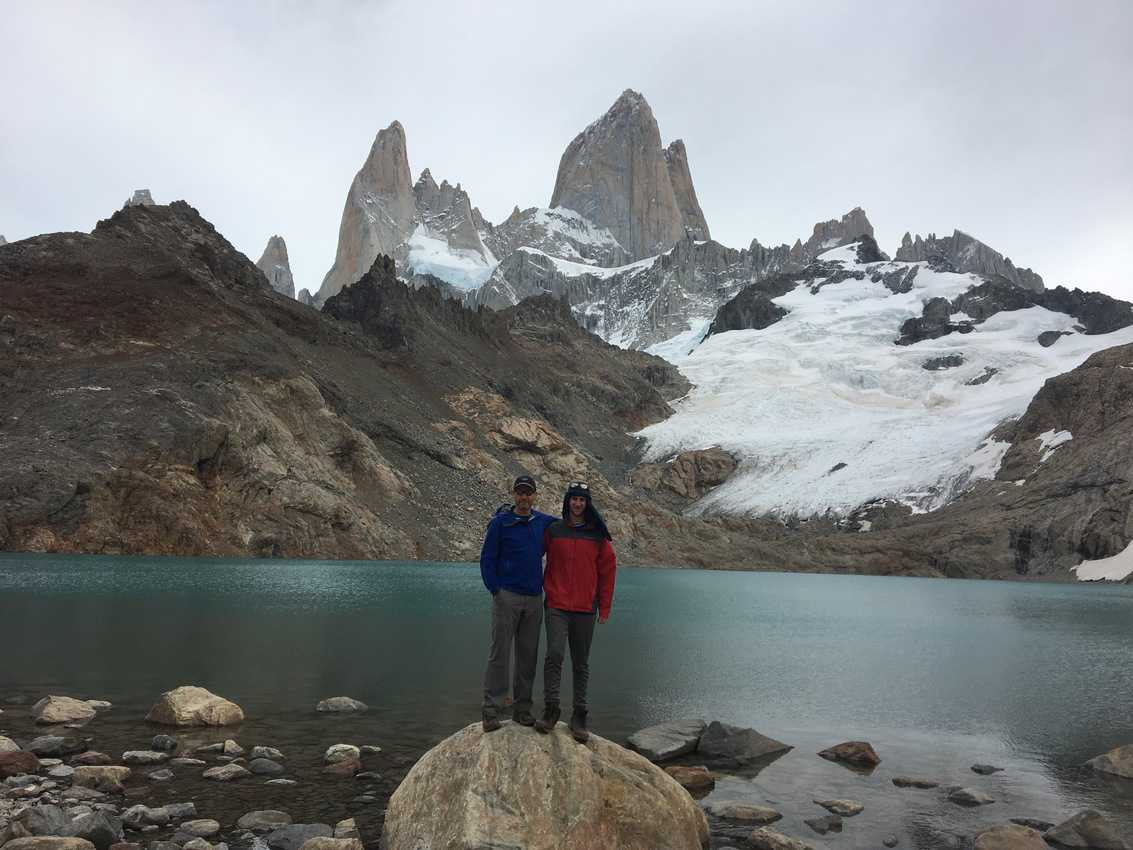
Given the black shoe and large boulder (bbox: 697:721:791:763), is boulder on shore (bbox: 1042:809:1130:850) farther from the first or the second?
the black shoe

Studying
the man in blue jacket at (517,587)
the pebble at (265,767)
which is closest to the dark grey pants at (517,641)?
the man in blue jacket at (517,587)

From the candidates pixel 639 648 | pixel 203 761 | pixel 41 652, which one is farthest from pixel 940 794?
pixel 41 652

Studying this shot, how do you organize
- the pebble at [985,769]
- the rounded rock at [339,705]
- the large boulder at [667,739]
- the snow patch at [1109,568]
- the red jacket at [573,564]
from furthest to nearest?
the snow patch at [1109,568]
the rounded rock at [339,705]
the pebble at [985,769]
the large boulder at [667,739]
the red jacket at [573,564]

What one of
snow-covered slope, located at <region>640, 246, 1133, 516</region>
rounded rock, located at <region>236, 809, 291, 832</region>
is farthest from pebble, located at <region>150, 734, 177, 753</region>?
snow-covered slope, located at <region>640, 246, 1133, 516</region>

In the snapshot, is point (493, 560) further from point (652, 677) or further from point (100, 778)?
point (652, 677)

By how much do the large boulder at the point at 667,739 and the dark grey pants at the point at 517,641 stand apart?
6.77 metres

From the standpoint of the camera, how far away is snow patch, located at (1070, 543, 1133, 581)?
3964 inches

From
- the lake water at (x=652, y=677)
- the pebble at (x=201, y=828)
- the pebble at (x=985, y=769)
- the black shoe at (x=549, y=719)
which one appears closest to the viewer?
the black shoe at (x=549, y=719)

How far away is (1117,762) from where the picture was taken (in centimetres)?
1652

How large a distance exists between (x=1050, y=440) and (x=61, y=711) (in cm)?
13784

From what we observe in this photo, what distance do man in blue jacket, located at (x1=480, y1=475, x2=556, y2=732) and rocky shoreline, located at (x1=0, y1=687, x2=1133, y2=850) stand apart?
0.56 meters

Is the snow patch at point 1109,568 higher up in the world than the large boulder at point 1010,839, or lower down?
lower down

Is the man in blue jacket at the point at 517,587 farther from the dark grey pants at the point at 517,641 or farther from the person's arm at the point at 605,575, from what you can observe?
the person's arm at the point at 605,575

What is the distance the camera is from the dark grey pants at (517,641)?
10.4m
